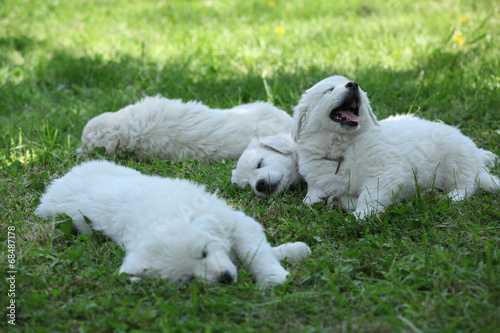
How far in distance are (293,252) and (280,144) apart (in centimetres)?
157

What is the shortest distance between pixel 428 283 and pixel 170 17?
8126 mm

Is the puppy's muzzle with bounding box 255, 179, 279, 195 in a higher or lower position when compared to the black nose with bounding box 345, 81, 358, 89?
lower

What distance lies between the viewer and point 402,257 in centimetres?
292

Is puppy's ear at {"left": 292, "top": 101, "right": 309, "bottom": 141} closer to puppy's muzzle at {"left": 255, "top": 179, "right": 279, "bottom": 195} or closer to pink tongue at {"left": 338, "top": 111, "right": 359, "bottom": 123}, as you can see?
pink tongue at {"left": 338, "top": 111, "right": 359, "bottom": 123}

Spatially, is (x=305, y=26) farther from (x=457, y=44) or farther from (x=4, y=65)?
(x=4, y=65)

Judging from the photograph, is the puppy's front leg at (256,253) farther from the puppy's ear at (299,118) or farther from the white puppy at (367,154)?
the puppy's ear at (299,118)

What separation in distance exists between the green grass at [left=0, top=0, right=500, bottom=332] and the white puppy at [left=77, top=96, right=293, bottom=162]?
199mm

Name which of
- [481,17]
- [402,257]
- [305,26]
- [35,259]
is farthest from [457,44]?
[35,259]

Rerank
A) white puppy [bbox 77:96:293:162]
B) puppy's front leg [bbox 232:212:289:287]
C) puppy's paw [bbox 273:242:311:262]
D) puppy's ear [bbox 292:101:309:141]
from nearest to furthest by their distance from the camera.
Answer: puppy's front leg [bbox 232:212:289:287], puppy's paw [bbox 273:242:311:262], puppy's ear [bbox 292:101:309:141], white puppy [bbox 77:96:293:162]

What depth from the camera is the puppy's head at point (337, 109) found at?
3.74 metres

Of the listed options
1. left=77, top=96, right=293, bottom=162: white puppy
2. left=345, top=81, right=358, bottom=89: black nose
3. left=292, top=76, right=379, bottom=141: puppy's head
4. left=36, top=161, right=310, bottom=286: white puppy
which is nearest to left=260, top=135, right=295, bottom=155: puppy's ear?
left=292, top=76, right=379, bottom=141: puppy's head

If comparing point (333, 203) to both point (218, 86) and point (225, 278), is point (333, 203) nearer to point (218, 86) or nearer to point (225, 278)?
point (225, 278)

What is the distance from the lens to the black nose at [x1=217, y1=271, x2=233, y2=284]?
261cm

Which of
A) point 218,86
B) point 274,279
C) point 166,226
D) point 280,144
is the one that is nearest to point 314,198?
point 280,144
